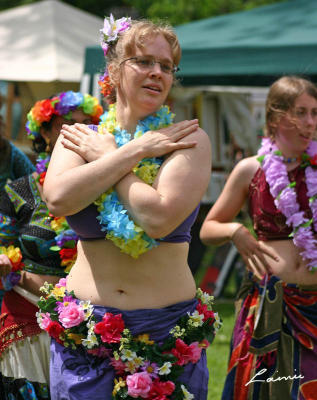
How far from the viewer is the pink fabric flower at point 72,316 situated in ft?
7.84

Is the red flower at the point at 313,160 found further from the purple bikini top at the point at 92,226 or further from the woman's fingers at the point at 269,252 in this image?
the purple bikini top at the point at 92,226

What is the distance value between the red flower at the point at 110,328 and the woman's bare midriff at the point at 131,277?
0.06m

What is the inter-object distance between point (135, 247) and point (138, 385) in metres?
0.48

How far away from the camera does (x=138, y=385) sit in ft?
7.57

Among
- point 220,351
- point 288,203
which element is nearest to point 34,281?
point 288,203

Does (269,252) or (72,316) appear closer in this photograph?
(72,316)

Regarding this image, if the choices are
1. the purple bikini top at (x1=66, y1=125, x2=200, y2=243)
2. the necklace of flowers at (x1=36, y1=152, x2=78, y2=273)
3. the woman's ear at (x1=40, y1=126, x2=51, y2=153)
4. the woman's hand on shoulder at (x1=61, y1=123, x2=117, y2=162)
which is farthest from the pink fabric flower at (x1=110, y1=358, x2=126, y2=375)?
the woman's ear at (x1=40, y1=126, x2=51, y2=153)

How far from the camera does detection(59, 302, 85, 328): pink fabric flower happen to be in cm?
239

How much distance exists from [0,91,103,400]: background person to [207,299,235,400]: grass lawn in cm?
124

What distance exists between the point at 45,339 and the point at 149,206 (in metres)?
1.36

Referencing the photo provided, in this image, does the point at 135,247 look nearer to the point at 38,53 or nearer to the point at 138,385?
the point at 138,385

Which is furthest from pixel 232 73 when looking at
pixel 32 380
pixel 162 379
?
pixel 162 379

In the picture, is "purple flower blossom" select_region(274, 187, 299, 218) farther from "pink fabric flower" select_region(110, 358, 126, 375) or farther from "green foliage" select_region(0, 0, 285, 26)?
"green foliage" select_region(0, 0, 285, 26)

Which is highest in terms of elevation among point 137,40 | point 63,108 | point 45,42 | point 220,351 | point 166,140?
point 137,40
